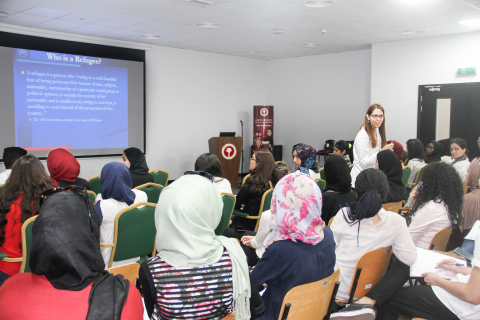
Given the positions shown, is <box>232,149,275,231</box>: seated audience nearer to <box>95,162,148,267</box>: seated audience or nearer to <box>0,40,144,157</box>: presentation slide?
<box>95,162,148,267</box>: seated audience

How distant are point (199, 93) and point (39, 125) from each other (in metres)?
3.88

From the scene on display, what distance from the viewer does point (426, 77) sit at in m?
7.86

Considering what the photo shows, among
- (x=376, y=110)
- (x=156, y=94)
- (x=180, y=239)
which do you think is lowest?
(x=180, y=239)

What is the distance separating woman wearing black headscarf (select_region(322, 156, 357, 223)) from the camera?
328 cm

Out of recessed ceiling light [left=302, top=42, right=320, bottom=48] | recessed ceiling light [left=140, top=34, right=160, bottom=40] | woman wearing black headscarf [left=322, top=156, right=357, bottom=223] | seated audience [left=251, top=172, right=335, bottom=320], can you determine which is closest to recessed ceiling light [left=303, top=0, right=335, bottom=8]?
woman wearing black headscarf [left=322, top=156, right=357, bottom=223]

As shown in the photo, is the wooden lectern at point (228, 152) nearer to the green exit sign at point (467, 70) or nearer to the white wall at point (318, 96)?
the white wall at point (318, 96)

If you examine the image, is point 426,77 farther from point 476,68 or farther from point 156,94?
point 156,94

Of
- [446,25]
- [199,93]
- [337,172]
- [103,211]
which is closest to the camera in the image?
[103,211]

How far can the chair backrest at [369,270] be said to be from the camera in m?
2.10

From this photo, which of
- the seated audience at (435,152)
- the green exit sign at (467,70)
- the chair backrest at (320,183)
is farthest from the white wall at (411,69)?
the chair backrest at (320,183)

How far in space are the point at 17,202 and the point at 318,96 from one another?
874cm

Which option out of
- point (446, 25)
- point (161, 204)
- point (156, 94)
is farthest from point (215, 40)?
point (161, 204)

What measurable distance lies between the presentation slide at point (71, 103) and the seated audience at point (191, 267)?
656 cm

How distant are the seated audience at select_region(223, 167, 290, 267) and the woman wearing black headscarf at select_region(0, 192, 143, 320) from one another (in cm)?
141
